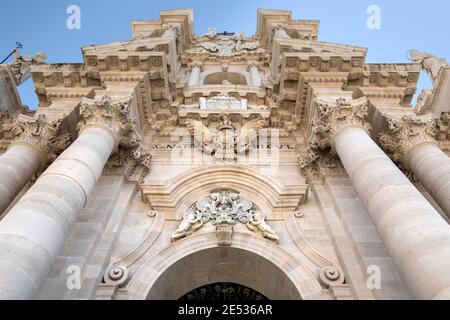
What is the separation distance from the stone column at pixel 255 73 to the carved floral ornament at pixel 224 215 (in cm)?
982

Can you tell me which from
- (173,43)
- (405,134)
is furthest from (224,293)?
(173,43)

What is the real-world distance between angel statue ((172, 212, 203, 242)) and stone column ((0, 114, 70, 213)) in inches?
174

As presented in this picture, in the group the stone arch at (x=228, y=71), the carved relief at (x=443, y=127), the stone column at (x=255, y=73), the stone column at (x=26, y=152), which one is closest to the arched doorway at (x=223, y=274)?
the stone column at (x=26, y=152)

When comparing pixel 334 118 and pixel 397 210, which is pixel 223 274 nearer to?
pixel 397 210

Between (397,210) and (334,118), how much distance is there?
4451 millimetres

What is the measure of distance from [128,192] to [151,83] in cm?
487

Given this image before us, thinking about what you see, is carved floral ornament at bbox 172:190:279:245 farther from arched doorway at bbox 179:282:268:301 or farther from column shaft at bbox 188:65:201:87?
column shaft at bbox 188:65:201:87

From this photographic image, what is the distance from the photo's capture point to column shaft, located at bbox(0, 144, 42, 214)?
9.88 m

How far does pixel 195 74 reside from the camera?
2197 centimetres

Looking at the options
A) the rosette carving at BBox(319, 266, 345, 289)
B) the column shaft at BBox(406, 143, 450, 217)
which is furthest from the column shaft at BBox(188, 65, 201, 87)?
the rosette carving at BBox(319, 266, 345, 289)

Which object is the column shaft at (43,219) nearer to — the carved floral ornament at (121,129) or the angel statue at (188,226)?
the carved floral ornament at (121,129)

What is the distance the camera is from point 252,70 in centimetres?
2278

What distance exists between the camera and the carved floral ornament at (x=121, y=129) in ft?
37.2
